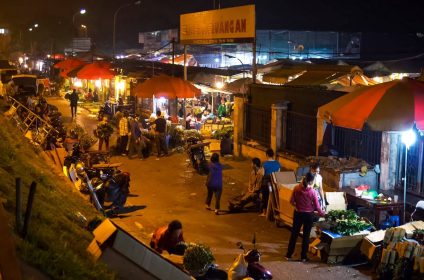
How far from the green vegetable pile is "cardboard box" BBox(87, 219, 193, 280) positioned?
515 cm

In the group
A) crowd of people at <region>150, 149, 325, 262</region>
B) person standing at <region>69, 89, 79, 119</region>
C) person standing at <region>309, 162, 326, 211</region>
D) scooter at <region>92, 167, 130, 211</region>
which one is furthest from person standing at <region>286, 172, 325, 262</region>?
person standing at <region>69, 89, 79, 119</region>

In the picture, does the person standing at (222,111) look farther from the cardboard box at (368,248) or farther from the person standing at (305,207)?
the cardboard box at (368,248)

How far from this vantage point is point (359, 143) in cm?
1396

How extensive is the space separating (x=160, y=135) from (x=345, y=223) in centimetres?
1161

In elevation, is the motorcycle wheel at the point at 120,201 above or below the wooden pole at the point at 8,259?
below

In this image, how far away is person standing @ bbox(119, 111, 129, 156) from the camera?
2056cm

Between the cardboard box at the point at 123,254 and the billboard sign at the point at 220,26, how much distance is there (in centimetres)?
1518

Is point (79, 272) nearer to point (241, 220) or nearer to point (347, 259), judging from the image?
point (347, 259)

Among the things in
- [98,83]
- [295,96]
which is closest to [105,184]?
[295,96]

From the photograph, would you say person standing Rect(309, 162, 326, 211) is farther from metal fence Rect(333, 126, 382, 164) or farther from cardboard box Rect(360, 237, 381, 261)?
metal fence Rect(333, 126, 382, 164)

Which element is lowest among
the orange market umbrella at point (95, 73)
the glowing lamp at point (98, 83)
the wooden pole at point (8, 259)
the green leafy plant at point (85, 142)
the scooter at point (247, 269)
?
the scooter at point (247, 269)

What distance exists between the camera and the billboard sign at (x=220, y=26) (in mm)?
20375

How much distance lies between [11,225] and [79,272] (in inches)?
32.4

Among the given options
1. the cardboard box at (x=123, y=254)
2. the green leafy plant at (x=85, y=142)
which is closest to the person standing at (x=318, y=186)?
the cardboard box at (x=123, y=254)
